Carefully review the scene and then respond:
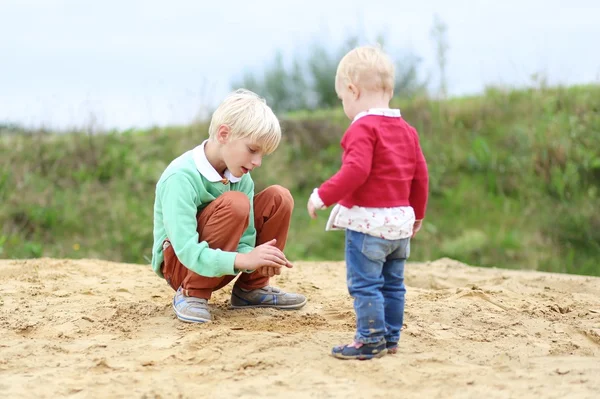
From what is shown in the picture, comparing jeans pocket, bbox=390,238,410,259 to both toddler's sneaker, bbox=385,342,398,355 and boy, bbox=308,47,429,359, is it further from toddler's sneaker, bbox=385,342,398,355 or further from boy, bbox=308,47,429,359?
toddler's sneaker, bbox=385,342,398,355

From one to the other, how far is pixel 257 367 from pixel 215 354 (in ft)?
0.80

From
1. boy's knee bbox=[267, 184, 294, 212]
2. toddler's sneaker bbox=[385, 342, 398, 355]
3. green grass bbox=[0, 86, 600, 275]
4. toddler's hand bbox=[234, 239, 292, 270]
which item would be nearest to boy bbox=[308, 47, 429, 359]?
toddler's sneaker bbox=[385, 342, 398, 355]

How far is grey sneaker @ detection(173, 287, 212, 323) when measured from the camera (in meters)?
3.69

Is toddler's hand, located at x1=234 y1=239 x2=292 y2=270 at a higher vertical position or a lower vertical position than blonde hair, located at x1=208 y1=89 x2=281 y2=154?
lower

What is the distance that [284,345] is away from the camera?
3.28m

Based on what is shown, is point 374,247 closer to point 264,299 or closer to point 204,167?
point 204,167

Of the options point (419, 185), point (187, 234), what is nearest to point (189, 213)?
point (187, 234)

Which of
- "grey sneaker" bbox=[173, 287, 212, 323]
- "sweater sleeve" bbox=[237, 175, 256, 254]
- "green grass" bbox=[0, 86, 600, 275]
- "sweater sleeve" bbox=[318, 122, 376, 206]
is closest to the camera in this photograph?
"sweater sleeve" bbox=[318, 122, 376, 206]

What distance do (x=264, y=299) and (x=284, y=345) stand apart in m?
0.82

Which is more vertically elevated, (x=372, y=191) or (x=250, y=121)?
(x=250, y=121)

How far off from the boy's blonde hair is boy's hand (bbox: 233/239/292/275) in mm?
864

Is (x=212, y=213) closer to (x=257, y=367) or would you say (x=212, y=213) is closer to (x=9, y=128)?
(x=257, y=367)

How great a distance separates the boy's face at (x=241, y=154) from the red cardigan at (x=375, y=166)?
2.11 feet

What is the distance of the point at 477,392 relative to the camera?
8.93ft
